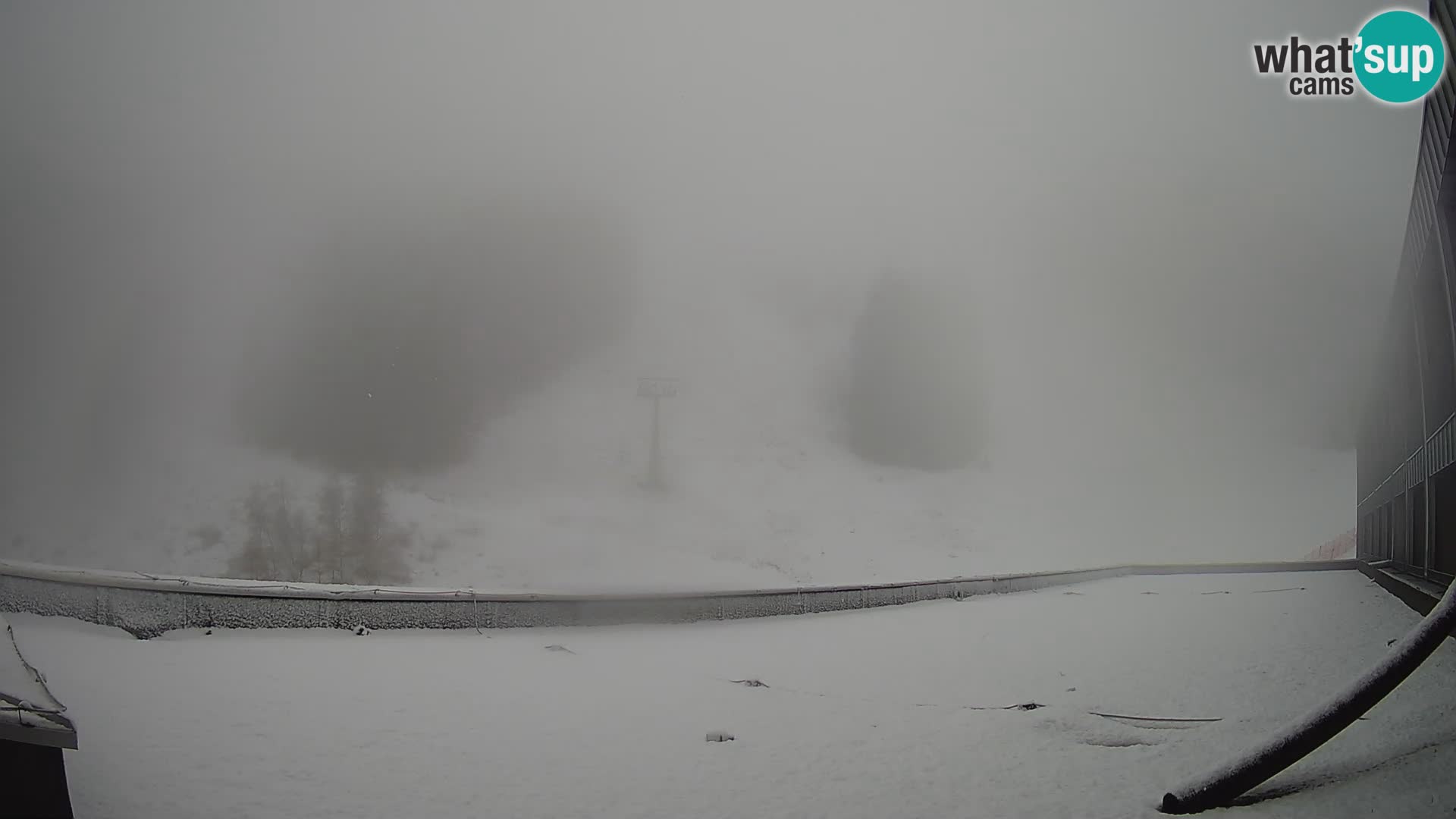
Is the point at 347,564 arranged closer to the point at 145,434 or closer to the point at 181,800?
the point at 145,434

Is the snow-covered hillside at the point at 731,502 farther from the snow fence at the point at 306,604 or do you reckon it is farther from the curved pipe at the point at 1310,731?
the curved pipe at the point at 1310,731

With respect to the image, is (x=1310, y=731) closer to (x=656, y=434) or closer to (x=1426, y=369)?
(x=1426, y=369)

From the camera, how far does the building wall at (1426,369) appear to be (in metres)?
7.07

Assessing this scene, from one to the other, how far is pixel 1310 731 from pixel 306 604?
7248 mm

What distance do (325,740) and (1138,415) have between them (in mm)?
81070

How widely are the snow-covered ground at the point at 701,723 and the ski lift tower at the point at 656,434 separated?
4432 cm

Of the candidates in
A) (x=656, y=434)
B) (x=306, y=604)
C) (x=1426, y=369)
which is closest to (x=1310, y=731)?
(x=306, y=604)

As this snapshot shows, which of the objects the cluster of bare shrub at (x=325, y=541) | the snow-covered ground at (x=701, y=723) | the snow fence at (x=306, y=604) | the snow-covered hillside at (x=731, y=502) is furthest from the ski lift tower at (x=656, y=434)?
the snow-covered ground at (x=701, y=723)

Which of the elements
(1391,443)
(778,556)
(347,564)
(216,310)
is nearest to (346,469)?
(347,564)

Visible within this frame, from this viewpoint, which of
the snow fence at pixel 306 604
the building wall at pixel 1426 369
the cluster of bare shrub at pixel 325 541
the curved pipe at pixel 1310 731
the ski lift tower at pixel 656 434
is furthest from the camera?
the ski lift tower at pixel 656 434

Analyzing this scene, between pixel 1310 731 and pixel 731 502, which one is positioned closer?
pixel 1310 731

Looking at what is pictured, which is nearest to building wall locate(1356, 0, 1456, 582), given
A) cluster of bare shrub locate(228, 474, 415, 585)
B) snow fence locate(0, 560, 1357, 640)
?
snow fence locate(0, 560, 1357, 640)

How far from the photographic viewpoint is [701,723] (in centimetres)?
466

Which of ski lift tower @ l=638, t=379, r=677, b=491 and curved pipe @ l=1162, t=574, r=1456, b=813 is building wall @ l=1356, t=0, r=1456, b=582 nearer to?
curved pipe @ l=1162, t=574, r=1456, b=813
